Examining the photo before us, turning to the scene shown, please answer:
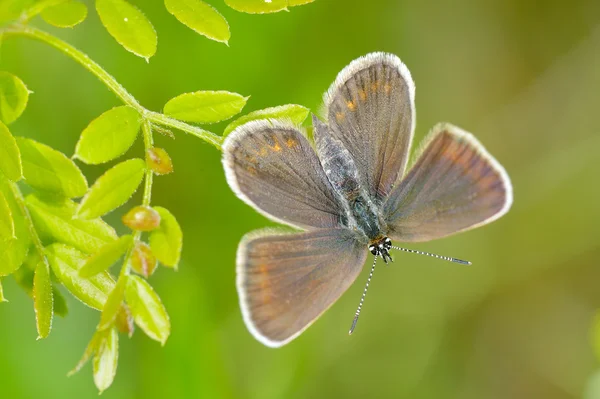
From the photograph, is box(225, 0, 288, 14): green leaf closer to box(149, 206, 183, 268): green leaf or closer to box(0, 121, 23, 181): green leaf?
box(149, 206, 183, 268): green leaf

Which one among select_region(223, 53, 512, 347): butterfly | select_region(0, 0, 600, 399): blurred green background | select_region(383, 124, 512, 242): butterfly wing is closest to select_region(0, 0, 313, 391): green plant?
select_region(223, 53, 512, 347): butterfly

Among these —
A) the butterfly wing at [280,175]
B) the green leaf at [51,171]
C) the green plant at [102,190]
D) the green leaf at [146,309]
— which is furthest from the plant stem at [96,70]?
the green leaf at [146,309]

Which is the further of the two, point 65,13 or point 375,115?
point 375,115

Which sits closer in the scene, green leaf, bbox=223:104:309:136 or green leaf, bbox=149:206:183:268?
green leaf, bbox=149:206:183:268

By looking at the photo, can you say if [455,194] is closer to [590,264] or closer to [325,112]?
[325,112]

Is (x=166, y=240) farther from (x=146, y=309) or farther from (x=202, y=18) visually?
(x=202, y=18)

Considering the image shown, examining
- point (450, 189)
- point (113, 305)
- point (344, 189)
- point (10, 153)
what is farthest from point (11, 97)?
point (450, 189)
